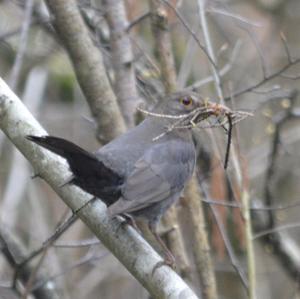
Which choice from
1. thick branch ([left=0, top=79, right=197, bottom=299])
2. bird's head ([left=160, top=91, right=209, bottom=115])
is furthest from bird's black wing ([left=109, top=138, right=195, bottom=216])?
bird's head ([left=160, top=91, right=209, bottom=115])

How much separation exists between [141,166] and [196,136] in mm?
1532

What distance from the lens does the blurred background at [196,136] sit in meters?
5.82

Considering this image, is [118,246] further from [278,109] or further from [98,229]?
[278,109]

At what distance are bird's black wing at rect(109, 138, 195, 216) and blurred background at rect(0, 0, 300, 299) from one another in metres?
0.59

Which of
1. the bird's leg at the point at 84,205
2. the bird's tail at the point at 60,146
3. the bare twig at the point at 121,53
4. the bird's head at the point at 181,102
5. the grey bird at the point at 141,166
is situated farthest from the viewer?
the bare twig at the point at 121,53

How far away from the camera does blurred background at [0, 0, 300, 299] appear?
582 centimetres

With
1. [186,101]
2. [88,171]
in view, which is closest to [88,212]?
[88,171]

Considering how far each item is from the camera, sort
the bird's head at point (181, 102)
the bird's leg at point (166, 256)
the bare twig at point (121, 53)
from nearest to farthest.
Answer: the bird's leg at point (166, 256), the bird's head at point (181, 102), the bare twig at point (121, 53)

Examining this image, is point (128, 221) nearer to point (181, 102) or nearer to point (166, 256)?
point (166, 256)

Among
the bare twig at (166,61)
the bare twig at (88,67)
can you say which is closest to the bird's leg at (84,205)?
the bare twig at (88,67)

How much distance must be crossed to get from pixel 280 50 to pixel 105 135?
4.78 meters

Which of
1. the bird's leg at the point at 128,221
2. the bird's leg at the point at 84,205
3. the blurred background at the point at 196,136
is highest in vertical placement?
the bird's leg at the point at 84,205

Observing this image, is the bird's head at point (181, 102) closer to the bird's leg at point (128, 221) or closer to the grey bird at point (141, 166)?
the grey bird at point (141, 166)

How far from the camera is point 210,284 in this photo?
16.0ft
